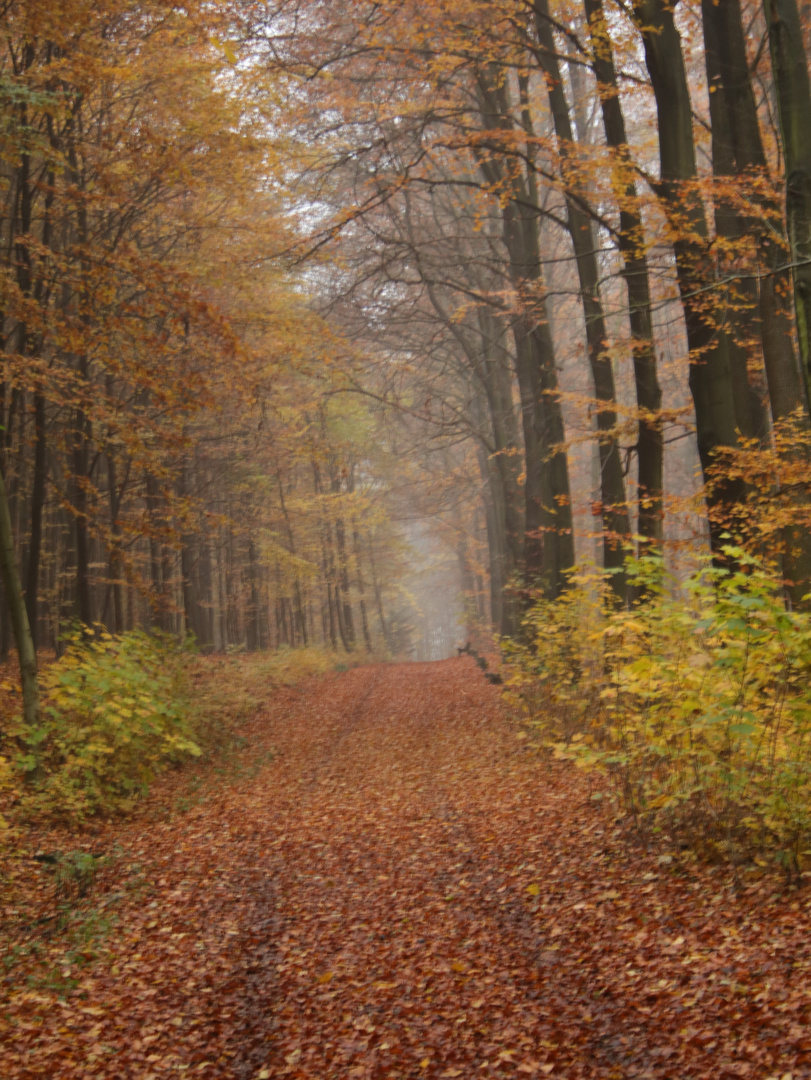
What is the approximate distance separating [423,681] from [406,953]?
15.0m

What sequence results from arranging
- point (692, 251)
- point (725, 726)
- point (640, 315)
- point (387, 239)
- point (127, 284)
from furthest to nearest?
point (387, 239) < point (127, 284) < point (640, 315) < point (692, 251) < point (725, 726)

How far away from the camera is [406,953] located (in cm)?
462

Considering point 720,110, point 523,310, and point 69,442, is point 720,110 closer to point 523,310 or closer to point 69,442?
point 523,310

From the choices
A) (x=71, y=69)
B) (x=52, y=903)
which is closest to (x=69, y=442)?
(x=71, y=69)

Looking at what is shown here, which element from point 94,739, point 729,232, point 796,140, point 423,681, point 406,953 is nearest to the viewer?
point 406,953

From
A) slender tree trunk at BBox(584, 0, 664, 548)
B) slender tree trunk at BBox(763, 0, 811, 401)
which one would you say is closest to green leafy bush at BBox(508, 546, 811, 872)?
slender tree trunk at BBox(763, 0, 811, 401)

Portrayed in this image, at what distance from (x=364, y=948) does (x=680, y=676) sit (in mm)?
2754

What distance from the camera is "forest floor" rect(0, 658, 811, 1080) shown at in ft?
11.5

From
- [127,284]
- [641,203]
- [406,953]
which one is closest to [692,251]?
[641,203]

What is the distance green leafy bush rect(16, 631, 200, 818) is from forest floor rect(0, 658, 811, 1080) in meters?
0.55

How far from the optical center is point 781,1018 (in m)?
3.24

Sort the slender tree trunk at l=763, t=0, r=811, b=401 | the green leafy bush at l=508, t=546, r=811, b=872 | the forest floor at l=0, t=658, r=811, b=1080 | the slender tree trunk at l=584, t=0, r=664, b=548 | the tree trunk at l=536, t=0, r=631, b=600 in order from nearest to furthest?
the forest floor at l=0, t=658, r=811, b=1080, the green leafy bush at l=508, t=546, r=811, b=872, the slender tree trunk at l=763, t=0, r=811, b=401, the slender tree trunk at l=584, t=0, r=664, b=548, the tree trunk at l=536, t=0, r=631, b=600

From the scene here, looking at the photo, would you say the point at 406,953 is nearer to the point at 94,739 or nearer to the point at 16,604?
the point at 94,739

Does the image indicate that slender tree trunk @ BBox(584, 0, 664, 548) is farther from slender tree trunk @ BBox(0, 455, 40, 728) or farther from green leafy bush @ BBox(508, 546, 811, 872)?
slender tree trunk @ BBox(0, 455, 40, 728)
